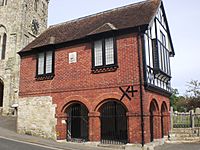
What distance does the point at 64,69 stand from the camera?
620 inches

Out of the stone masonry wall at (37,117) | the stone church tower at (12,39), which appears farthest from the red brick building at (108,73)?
the stone church tower at (12,39)

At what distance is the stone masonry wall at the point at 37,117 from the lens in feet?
51.3

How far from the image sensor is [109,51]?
1408cm

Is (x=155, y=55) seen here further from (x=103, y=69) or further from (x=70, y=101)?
(x=70, y=101)

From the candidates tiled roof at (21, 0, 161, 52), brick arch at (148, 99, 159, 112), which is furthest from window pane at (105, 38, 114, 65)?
brick arch at (148, 99, 159, 112)

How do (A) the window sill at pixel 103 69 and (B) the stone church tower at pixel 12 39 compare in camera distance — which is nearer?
(A) the window sill at pixel 103 69

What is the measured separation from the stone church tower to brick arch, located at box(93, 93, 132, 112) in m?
18.4

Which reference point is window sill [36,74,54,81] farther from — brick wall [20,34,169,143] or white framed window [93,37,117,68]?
white framed window [93,37,117,68]

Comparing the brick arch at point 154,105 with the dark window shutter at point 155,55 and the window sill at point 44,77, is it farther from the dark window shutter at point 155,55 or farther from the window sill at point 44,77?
the window sill at point 44,77

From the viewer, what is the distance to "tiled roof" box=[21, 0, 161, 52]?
14.2 metres

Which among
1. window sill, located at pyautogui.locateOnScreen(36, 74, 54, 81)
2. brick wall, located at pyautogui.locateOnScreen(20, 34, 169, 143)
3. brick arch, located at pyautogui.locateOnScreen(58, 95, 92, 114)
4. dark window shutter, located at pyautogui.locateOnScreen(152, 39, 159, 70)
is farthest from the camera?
window sill, located at pyautogui.locateOnScreen(36, 74, 54, 81)

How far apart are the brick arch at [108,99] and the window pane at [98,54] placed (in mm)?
1963

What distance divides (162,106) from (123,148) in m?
5.79

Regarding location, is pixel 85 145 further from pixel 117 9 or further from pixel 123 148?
pixel 117 9
